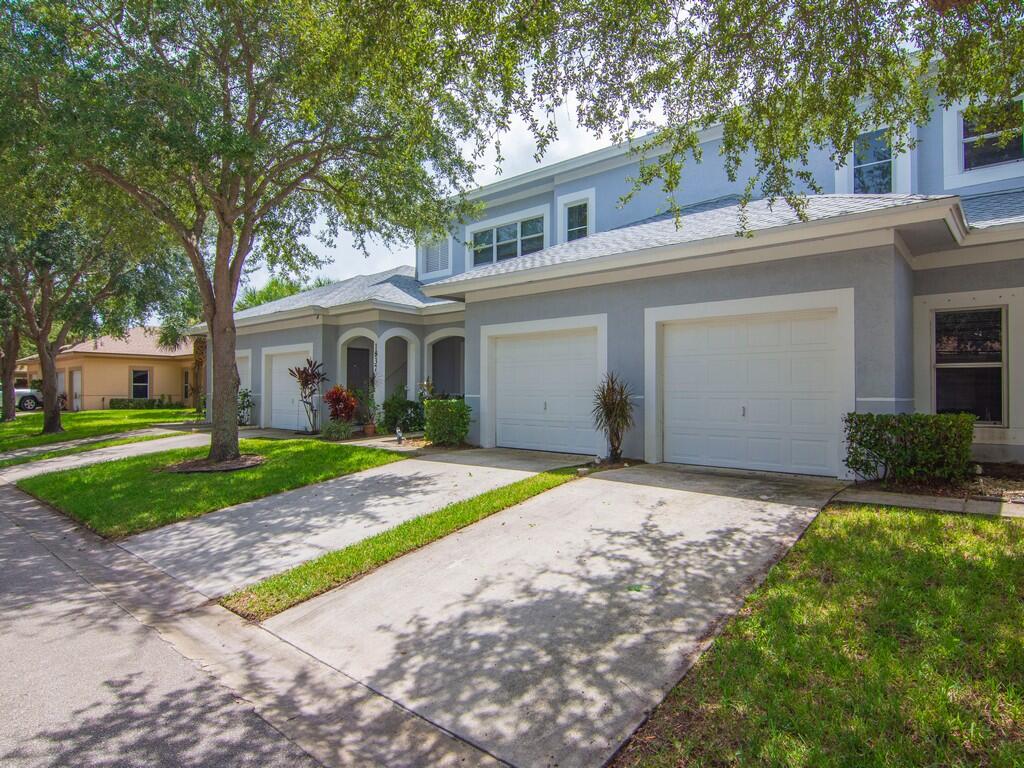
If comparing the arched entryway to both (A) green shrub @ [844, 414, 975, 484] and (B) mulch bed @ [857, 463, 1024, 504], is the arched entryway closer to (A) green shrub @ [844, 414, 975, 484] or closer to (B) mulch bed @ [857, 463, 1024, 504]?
(A) green shrub @ [844, 414, 975, 484]

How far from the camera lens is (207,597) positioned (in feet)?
16.0

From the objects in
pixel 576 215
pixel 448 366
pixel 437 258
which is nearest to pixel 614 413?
pixel 576 215

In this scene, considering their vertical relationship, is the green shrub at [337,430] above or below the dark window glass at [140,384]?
below

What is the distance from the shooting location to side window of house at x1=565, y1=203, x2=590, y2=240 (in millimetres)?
14586

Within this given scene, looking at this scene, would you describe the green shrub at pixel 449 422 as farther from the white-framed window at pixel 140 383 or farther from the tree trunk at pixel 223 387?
the white-framed window at pixel 140 383

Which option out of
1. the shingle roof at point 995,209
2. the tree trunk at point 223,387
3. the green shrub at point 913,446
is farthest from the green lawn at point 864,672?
the tree trunk at point 223,387

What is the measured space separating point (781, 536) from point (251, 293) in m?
47.8

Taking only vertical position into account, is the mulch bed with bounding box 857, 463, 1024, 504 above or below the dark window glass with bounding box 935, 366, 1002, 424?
below

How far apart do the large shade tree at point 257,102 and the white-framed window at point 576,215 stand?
12.3ft

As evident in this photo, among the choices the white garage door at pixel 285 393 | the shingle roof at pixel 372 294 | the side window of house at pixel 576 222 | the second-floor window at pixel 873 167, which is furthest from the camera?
the white garage door at pixel 285 393

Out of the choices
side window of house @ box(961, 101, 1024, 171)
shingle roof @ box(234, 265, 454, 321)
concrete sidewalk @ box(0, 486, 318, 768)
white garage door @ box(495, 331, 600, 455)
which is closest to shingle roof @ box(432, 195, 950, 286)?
white garage door @ box(495, 331, 600, 455)

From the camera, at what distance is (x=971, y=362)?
8695mm

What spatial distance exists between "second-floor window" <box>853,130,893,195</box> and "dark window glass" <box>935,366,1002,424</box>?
3789mm

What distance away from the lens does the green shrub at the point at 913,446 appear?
6445 mm
